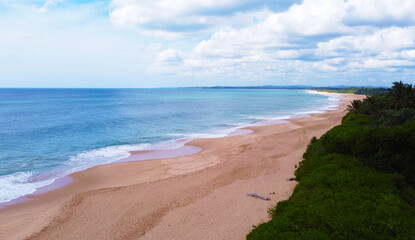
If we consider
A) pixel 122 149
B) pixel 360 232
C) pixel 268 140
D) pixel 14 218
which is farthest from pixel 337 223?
pixel 122 149

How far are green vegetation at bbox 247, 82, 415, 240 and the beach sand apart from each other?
7.73 feet

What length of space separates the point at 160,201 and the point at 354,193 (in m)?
10.8

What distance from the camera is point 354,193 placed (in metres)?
11.9

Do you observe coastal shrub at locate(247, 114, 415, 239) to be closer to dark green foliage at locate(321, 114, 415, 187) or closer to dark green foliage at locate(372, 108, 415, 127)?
dark green foliage at locate(321, 114, 415, 187)

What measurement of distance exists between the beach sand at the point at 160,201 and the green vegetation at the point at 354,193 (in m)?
2.36

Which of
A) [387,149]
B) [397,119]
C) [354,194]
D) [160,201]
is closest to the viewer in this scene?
[354,194]

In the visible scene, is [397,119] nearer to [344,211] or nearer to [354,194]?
[354,194]

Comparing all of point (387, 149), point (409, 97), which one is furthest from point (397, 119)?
point (409, 97)

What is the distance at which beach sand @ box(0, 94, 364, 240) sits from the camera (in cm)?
1315

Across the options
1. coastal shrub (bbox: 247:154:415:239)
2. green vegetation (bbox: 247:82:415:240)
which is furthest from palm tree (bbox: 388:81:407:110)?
coastal shrub (bbox: 247:154:415:239)

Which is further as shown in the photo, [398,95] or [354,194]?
[398,95]

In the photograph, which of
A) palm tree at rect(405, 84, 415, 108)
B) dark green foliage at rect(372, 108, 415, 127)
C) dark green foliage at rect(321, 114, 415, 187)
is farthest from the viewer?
palm tree at rect(405, 84, 415, 108)

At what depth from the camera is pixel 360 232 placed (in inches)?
363

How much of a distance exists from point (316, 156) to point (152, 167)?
47.0 ft
